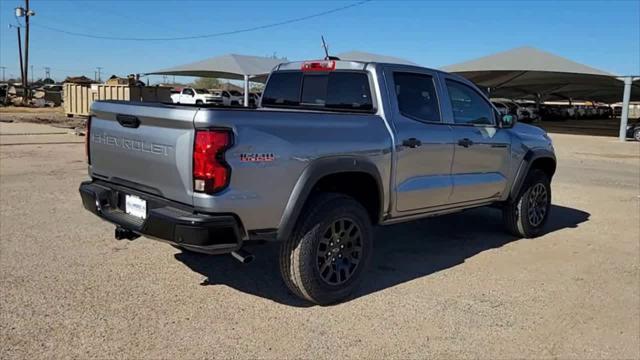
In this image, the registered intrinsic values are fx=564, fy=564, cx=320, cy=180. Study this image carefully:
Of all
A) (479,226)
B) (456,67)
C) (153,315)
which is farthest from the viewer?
(456,67)

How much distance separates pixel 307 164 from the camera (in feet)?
13.4

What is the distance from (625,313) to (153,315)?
3739 mm

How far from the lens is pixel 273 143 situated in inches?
152

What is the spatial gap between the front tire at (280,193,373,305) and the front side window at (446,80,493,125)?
1752 mm

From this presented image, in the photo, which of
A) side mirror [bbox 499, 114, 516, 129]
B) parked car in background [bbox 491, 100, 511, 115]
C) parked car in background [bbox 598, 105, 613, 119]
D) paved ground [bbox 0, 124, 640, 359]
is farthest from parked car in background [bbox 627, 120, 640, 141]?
parked car in background [bbox 598, 105, 613, 119]

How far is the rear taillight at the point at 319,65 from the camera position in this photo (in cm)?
528

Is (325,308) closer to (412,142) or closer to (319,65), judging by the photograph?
(412,142)

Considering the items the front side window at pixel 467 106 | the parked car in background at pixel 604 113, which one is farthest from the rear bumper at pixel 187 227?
the parked car in background at pixel 604 113

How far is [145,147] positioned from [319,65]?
2028 mm

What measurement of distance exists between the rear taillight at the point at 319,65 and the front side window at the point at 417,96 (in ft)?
1.99

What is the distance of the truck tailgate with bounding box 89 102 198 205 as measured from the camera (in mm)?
3713

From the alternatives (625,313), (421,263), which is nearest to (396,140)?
(421,263)

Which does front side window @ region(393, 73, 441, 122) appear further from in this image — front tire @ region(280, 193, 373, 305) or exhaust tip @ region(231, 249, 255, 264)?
exhaust tip @ region(231, 249, 255, 264)

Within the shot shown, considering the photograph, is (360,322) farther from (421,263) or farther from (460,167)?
(460,167)
